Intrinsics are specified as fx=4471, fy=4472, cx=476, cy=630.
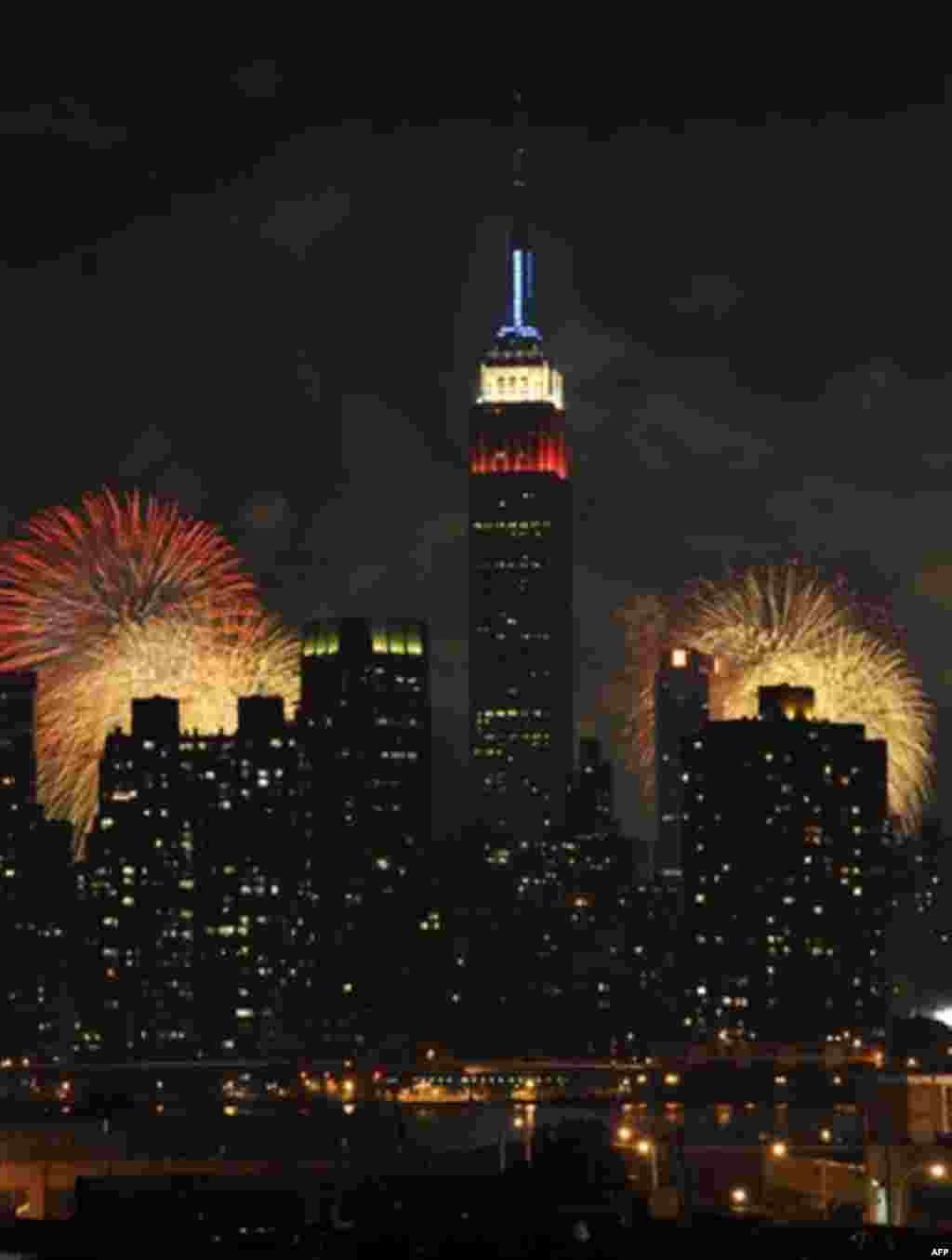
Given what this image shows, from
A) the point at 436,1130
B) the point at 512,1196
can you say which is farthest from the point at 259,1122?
the point at 512,1196

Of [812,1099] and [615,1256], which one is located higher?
[812,1099]

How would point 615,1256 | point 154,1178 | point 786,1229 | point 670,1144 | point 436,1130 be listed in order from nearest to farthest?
point 615,1256, point 786,1229, point 154,1178, point 670,1144, point 436,1130

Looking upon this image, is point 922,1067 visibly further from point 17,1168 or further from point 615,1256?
point 615,1256

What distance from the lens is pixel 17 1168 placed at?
109562mm

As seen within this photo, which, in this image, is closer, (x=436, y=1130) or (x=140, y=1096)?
(x=436, y=1130)

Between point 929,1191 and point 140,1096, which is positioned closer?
point 929,1191

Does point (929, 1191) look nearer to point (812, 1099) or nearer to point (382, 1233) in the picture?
point (382, 1233)

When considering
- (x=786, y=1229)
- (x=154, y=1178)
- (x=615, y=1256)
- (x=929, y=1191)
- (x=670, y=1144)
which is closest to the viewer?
(x=615, y=1256)

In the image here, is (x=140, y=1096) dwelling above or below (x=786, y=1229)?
above

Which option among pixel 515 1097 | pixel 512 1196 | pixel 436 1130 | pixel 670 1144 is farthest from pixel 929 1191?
pixel 515 1097

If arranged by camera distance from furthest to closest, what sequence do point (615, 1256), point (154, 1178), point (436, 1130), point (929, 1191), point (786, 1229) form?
point (436, 1130), point (929, 1191), point (154, 1178), point (786, 1229), point (615, 1256)

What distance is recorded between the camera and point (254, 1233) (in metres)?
69.3

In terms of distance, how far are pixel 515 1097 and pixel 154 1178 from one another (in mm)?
102159

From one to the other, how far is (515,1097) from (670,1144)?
65086 mm
